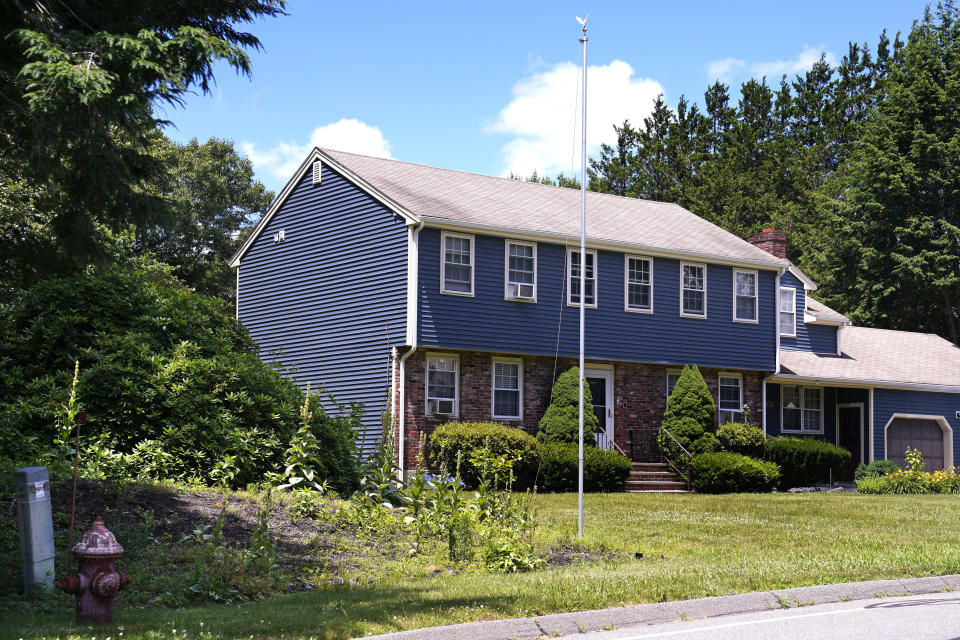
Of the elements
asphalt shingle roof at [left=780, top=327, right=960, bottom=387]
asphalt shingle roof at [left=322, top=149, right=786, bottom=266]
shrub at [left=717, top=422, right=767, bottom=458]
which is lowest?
shrub at [left=717, top=422, right=767, bottom=458]

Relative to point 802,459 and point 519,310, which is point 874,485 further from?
point 519,310

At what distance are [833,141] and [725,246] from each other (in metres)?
30.3

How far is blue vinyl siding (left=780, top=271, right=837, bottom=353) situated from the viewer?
3306 cm

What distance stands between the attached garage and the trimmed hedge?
45.1 feet

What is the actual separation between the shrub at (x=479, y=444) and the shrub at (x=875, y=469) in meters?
11.7

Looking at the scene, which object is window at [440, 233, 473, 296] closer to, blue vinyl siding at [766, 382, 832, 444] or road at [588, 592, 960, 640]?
blue vinyl siding at [766, 382, 832, 444]

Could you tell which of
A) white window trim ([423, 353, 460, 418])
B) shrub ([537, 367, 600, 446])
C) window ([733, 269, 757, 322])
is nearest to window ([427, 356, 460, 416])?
white window trim ([423, 353, 460, 418])

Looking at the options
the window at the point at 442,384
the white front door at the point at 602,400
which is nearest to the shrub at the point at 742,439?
the white front door at the point at 602,400

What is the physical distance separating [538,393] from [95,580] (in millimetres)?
18970

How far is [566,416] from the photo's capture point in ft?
82.1

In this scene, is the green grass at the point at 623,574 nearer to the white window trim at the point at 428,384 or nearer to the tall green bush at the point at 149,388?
the tall green bush at the point at 149,388

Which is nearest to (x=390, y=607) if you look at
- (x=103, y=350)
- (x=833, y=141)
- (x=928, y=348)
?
(x=103, y=350)

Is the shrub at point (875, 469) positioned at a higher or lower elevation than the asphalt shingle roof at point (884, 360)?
lower

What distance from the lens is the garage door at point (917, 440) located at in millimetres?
33750
